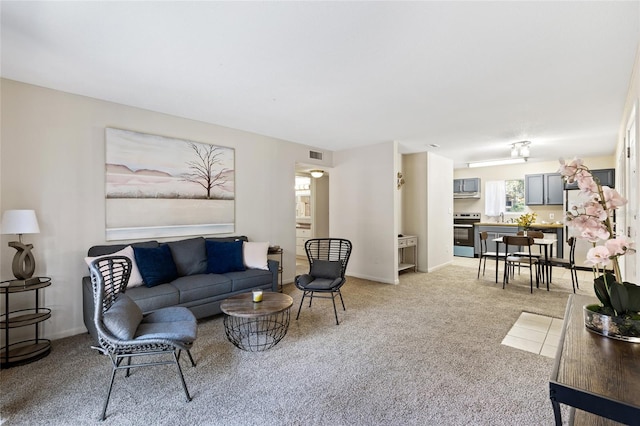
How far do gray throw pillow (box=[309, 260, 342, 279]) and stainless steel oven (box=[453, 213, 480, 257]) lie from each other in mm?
5542

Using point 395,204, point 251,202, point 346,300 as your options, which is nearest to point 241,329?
point 346,300

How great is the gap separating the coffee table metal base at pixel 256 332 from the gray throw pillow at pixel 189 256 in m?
0.73

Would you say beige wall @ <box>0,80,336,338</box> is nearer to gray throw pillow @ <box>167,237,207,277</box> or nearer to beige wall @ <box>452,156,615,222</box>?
gray throw pillow @ <box>167,237,207,277</box>

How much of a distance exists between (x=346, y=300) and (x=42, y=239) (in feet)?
11.5

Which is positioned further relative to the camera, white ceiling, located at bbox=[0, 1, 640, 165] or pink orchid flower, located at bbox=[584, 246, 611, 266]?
white ceiling, located at bbox=[0, 1, 640, 165]

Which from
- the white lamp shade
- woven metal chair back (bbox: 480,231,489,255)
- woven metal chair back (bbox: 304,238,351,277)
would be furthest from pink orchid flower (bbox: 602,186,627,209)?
woven metal chair back (bbox: 480,231,489,255)

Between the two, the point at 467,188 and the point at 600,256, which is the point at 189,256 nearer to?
the point at 600,256

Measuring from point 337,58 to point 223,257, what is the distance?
2621 mm

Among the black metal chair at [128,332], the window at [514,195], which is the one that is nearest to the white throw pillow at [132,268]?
the black metal chair at [128,332]

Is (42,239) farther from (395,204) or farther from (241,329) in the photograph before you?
(395,204)

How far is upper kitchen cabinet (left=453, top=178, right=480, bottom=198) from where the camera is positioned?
8242 mm

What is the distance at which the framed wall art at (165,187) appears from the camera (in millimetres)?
3408

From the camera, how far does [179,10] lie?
1849 mm

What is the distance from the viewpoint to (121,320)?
198 cm
